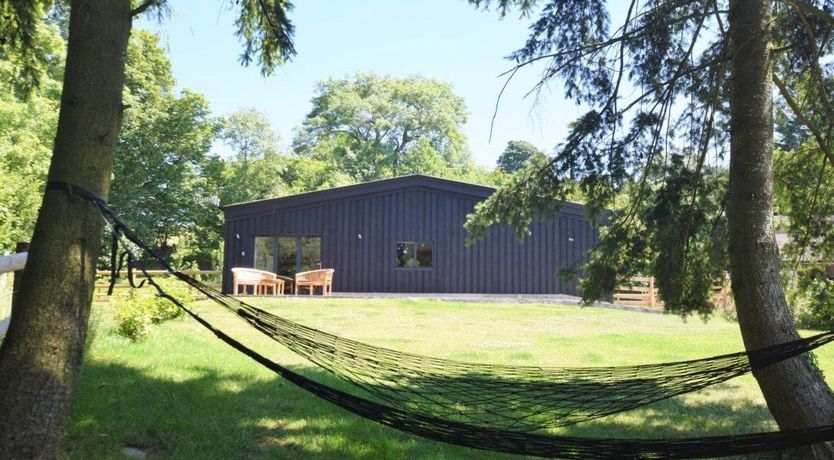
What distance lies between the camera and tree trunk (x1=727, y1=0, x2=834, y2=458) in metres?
3.49

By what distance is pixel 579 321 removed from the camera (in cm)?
1175

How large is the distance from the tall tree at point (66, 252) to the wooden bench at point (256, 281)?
13928 mm

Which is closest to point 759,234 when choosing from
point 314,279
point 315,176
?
point 314,279

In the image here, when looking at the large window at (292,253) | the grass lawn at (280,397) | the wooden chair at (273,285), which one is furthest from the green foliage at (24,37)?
the large window at (292,253)

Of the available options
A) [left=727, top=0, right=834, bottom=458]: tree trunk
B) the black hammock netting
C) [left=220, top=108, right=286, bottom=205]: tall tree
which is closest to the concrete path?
[left=727, top=0, right=834, bottom=458]: tree trunk

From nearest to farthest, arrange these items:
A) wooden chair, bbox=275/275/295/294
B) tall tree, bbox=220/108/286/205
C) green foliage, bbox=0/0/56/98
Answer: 1. green foliage, bbox=0/0/56/98
2. wooden chair, bbox=275/275/295/294
3. tall tree, bbox=220/108/286/205

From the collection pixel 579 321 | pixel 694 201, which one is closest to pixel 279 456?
pixel 694 201

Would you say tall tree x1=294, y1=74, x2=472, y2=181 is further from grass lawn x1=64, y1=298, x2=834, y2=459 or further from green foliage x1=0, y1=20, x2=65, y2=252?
grass lawn x1=64, y1=298, x2=834, y2=459

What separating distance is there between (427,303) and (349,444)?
1144cm

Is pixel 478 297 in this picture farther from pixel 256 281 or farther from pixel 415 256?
pixel 256 281

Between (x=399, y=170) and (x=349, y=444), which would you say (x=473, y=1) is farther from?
(x=399, y=170)

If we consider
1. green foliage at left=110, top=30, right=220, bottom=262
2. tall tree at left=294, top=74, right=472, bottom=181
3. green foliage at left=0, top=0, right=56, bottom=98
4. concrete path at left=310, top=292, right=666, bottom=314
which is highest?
tall tree at left=294, top=74, right=472, bottom=181

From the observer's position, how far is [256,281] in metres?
16.3

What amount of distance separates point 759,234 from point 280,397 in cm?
371
